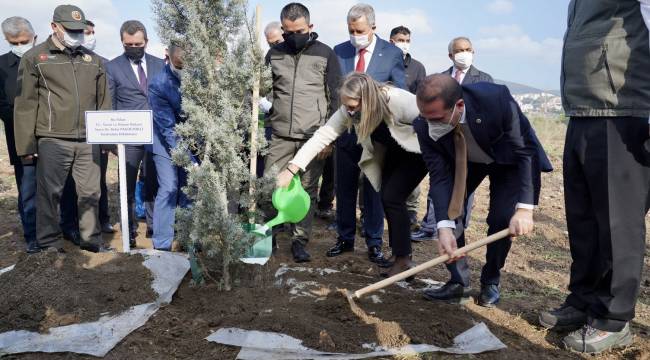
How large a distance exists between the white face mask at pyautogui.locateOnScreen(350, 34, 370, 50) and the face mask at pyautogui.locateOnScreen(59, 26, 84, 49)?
248 centimetres

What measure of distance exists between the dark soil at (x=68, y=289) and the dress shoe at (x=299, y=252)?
1334 mm

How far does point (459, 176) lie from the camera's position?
3.43 meters

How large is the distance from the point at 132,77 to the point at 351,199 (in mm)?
2690

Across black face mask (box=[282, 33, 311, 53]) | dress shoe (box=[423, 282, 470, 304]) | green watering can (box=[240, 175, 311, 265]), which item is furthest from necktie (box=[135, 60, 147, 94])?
dress shoe (box=[423, 282, 470, 304])

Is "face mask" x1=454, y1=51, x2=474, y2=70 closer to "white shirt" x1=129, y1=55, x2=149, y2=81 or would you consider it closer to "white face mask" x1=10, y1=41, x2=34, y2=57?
"white shirt" x1=129, y1=55, x2=149, y2=81

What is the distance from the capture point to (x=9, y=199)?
24.2ft

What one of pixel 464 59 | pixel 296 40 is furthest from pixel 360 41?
pixel 464 59

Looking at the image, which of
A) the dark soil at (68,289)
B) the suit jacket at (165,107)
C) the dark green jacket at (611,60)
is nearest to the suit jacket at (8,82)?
the suit jacket at (165,107)

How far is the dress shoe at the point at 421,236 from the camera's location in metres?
5.70

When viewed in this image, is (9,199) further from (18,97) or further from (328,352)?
(328,352)

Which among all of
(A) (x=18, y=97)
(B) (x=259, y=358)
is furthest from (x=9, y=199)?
(B) (x=259, y=358)

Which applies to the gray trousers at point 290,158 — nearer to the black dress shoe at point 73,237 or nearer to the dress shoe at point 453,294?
the dress shoe at point 453,294

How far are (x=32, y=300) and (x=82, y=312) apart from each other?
38cm

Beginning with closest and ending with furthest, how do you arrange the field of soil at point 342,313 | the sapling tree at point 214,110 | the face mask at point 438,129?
the field of soil at point 342,313 < the face mask at point 438,129 < the sapling tree at point 214,110
